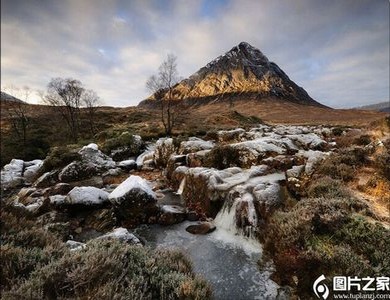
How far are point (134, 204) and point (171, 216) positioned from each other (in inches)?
58.2

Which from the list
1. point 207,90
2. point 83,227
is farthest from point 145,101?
point 83,227

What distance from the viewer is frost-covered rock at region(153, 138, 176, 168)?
18.1 meters

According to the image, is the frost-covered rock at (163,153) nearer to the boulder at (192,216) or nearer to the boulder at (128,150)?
the boulder at (128,150)

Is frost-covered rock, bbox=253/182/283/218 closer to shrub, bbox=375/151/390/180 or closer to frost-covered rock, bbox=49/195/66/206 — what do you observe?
shrub, bbox=375/151/390/180

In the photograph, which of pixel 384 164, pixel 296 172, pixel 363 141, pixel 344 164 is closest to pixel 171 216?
pixel 296 172

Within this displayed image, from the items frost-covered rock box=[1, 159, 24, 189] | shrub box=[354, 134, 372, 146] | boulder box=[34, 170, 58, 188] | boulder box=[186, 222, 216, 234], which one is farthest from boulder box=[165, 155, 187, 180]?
shrub box=[354, 134, 372, 146]

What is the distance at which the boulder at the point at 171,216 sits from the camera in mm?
10078

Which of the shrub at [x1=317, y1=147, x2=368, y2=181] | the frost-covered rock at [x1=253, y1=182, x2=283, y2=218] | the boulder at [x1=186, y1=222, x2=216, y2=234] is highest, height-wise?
the shrub at [x1=317, y1=147, x2=368, y2=181]

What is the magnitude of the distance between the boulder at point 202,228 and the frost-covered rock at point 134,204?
5.48 feet

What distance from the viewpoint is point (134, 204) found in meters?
10.1

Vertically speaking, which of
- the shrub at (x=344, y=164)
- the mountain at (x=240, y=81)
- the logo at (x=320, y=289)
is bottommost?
the logo at (x=320, y=289)

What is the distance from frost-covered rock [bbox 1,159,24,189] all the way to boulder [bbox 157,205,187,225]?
1115 centimetres

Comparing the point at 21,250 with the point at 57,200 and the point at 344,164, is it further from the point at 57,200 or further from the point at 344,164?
the point at 344,164

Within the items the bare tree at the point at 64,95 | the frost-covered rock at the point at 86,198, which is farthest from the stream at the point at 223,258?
the bare tree at the point at 64,95
